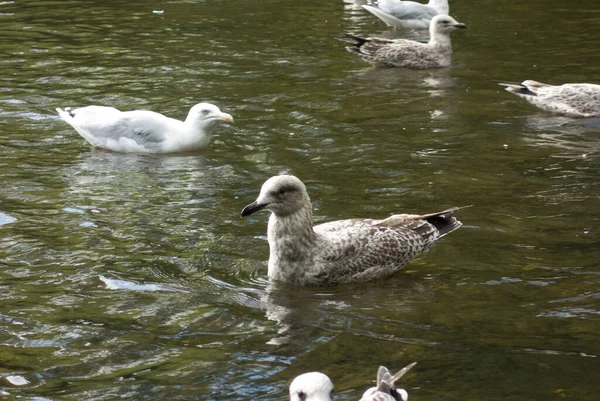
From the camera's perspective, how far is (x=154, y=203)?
35.2 feet

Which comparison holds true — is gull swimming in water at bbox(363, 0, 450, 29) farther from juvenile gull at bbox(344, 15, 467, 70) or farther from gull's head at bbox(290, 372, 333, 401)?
gull's head at bbox(290, 372, 333, 401)

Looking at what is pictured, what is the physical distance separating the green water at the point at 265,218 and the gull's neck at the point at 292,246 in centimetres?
19

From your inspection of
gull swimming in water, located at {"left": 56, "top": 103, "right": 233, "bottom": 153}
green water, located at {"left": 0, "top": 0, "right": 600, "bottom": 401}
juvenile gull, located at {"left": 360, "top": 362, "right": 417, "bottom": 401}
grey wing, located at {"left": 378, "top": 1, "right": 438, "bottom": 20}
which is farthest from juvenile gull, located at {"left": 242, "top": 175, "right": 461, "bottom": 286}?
grey wing, located at {"left": 378, "top": 1, "right": 438, "bottom": 20}

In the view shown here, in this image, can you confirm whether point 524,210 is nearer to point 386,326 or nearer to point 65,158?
point 386,326

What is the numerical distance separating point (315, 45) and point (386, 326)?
1122 cm

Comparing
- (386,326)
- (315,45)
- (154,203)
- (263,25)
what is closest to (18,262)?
(154,203)

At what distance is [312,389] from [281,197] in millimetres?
3417

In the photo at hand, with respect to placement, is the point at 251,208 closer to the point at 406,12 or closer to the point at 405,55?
the point at 405,55

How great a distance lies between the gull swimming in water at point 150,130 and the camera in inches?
502

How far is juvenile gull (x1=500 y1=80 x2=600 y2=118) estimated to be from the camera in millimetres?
14039

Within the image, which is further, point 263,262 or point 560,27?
point 560,27

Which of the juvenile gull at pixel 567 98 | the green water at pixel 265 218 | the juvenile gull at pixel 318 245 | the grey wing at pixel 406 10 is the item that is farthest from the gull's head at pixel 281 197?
the grey wing at pixel 406 10

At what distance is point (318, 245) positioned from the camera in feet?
29.0

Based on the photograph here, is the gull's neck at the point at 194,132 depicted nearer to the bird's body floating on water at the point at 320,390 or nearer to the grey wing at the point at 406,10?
the bird's body floating on water at the point at 320,390
